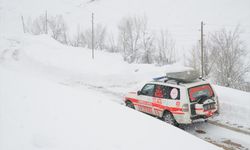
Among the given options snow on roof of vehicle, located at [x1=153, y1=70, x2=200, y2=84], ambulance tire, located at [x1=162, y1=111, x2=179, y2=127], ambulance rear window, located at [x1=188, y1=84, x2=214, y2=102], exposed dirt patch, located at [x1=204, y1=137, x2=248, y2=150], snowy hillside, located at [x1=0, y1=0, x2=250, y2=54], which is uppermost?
snowy hillside, located at [x1=0, y1=0, x2=250, y2=54]

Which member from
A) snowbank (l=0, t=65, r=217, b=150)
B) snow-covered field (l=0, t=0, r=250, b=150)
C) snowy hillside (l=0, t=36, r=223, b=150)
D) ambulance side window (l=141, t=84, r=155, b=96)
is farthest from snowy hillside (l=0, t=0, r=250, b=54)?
snowbank (l=0, t=65, r=217, b=150)

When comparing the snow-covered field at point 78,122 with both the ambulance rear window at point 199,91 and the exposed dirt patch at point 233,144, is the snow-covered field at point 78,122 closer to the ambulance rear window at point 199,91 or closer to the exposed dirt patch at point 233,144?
the exposed dirt patch at point 233,144

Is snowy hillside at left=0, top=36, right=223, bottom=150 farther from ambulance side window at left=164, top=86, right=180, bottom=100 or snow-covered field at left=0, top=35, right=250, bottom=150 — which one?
ambulance side window at left=164, top=86, right=180, bottom=100

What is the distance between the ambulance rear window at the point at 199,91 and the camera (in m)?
9.98

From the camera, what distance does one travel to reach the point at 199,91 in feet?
33.3

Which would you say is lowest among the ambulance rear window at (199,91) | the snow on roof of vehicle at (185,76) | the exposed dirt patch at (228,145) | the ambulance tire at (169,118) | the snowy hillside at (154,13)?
the exposed dirt patch at (228,145)

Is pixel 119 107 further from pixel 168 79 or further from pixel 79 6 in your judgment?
pixel 79 6

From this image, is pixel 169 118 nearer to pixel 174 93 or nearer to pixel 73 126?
pixel 174 93

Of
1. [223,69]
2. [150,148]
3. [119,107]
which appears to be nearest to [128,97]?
[119,107]

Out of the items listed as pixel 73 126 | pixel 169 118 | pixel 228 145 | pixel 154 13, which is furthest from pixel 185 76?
pixel 154 13

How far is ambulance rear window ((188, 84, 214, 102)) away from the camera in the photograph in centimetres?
998

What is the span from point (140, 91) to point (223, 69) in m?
20.0

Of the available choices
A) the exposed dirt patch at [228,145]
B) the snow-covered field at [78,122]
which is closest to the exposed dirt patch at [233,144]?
the exposed dirt patch at [228,145]

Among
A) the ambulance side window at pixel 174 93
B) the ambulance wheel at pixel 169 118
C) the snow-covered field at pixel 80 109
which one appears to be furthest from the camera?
the ambulance wheel at pixel 169 118
